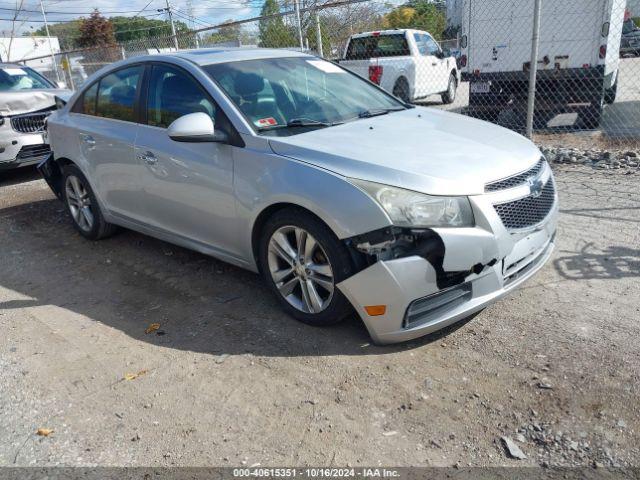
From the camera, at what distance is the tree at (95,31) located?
53.0m

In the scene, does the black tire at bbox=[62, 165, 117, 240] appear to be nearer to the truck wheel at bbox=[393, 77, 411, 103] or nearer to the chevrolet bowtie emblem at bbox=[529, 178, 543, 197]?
the chevrolet bowtie emblem at bbox=[529, 178, 543, 197]

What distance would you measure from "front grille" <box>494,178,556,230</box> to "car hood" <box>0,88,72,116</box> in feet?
23.5

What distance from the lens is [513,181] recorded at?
3.36 metres

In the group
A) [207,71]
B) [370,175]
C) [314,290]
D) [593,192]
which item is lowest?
[593,192]

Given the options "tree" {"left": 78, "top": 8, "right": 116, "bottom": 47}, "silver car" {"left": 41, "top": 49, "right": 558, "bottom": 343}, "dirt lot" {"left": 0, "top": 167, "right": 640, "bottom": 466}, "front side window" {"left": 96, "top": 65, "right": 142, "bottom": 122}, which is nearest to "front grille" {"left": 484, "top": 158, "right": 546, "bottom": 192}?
"silver car" {"left": 41, "top": 49, "right": 558, "bottom": 343}

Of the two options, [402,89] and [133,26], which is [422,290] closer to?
[402,89]

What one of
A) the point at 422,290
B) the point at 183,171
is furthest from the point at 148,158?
the point at 422,290

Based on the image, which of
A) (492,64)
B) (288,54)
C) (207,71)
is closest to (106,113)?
(207,71)

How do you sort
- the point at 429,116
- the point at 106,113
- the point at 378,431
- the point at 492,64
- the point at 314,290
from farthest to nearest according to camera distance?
the point at 492,64 < the point at 106,113 < the point at 429,116 < the point at 314,290 < the point at 378,431

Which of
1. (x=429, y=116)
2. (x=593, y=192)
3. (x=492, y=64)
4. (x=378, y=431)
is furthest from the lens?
(x=492, y=64)

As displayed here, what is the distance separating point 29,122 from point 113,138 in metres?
4.77

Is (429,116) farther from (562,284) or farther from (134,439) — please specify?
(134,439)

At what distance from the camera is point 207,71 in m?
4.13

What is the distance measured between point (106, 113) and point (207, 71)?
4.69 ft
